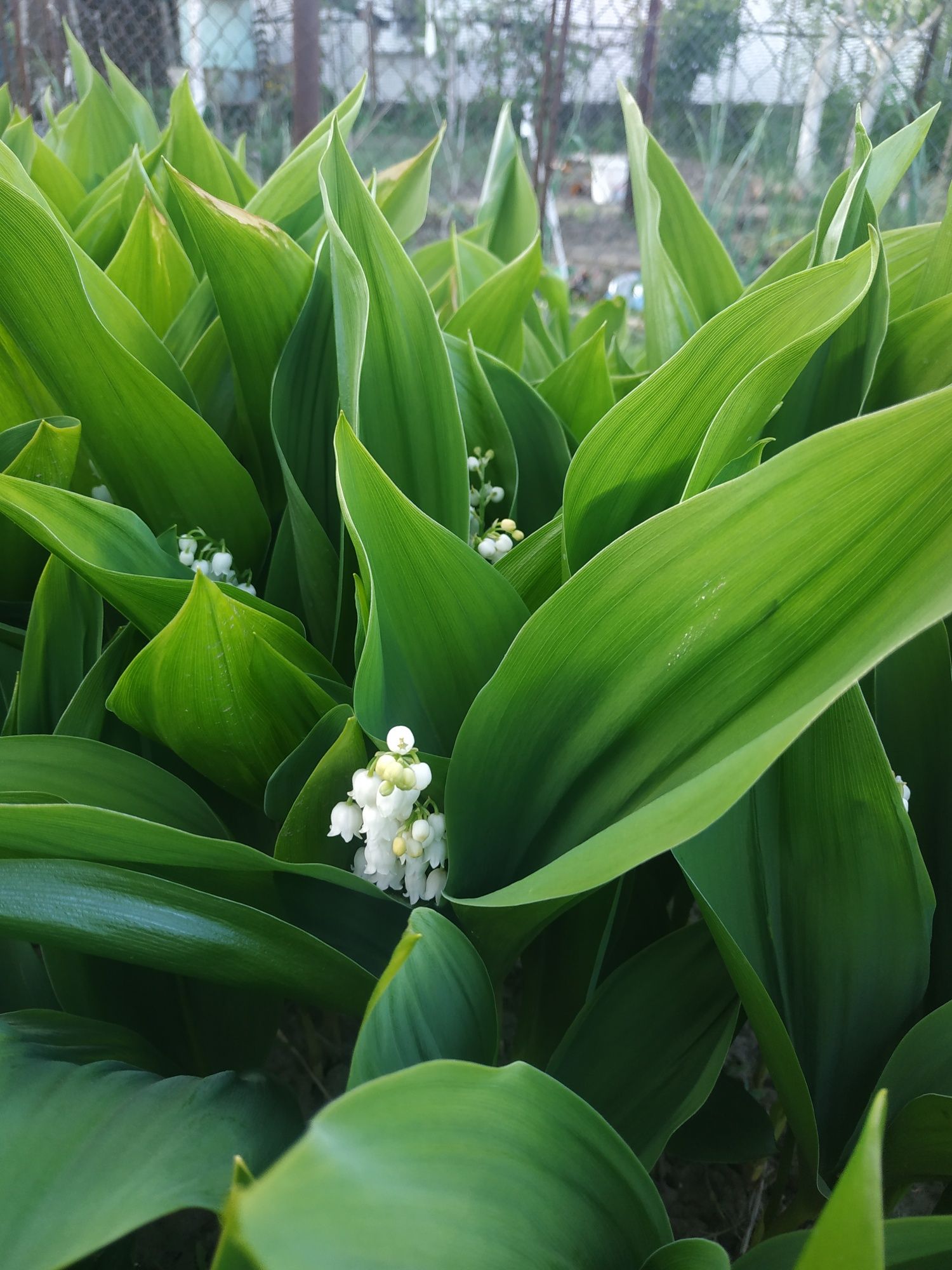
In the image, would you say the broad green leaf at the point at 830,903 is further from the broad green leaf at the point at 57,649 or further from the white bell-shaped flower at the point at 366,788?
the broad green leaf at the point at 57,649

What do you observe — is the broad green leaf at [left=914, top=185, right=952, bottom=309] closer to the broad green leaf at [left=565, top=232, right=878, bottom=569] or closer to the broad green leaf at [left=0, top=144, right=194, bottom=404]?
the broad green leaf at [left=565, top=232, right=878, bottom=569]

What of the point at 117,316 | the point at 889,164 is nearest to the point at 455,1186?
the point at 117,316

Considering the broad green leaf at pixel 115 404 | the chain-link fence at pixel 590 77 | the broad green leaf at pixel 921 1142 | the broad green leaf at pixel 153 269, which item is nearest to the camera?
the broad green leaf at pixel 921 1142

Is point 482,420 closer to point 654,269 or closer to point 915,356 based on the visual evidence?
point 654,269

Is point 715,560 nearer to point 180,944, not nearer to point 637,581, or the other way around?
point 637,581

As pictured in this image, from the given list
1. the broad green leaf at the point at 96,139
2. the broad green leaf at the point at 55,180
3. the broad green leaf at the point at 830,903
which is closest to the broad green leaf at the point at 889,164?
the broad green leaf at the point at 830,903

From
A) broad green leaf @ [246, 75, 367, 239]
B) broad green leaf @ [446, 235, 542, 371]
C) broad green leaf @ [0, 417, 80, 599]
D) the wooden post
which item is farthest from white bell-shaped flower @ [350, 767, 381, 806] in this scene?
the wooden post

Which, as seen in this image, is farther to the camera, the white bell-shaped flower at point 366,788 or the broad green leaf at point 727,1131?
the broad green leaf at point 727,1131

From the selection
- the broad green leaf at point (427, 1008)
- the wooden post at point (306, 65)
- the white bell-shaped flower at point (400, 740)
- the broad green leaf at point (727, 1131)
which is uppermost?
the wooden post at point (306, 65)

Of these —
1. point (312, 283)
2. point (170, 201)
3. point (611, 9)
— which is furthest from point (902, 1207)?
point (611, 9)
